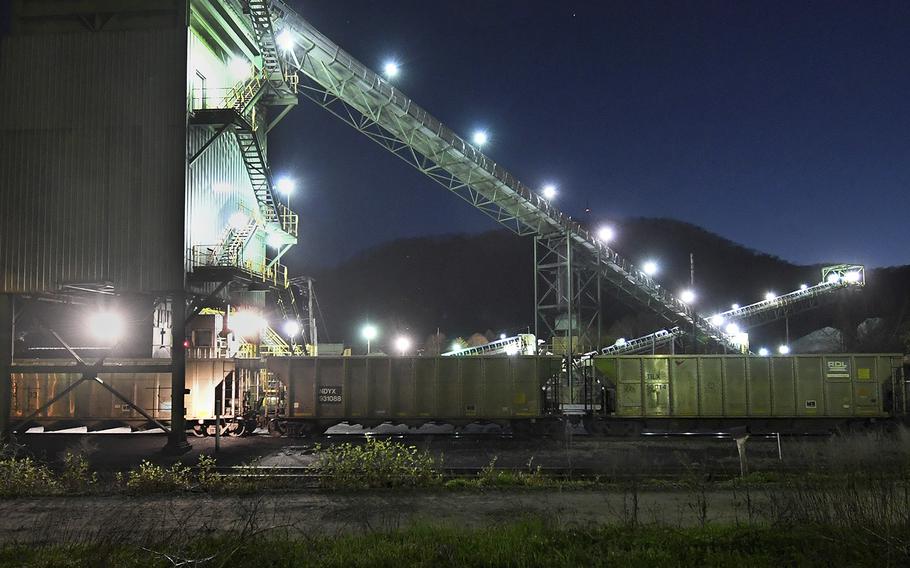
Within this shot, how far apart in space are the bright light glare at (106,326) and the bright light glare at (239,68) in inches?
451

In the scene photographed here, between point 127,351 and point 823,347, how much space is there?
248 feet

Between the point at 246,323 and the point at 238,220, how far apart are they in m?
5.34

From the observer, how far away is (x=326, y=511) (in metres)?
10.7

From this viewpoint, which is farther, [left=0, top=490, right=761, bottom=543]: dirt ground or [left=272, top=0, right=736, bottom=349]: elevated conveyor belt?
[left=272, top=0, right=736, bottom=349]: elevated conveyor belt

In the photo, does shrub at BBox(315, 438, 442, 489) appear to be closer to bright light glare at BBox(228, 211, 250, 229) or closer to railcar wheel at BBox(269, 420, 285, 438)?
railcar wheel at BBox(269, 420, 285, 438)

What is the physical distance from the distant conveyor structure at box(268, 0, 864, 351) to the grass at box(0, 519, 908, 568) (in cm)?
2262

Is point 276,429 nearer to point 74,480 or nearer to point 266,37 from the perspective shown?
point 74,480

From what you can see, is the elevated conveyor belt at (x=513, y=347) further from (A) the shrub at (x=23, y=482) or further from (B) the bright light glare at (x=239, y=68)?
(A) the shrub at (x=23, y=482)

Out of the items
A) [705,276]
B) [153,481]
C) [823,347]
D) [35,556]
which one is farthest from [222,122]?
[705,276]

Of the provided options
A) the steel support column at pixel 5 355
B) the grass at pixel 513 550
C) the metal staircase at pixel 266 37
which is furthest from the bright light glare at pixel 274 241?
the grass at pixel 513 550

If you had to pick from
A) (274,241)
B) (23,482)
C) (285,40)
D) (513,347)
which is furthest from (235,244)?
(513,347)

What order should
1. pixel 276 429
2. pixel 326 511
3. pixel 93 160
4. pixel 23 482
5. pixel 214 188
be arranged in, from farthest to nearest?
pixel 214 188 → pixel 276 429 → pixel 93 160 → pixel 23 482 → pixel 326 511

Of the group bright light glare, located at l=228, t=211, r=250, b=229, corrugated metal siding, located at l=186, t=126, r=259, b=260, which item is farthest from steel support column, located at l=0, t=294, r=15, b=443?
bright light glare, located at l=228, t=211, r=250, b=229

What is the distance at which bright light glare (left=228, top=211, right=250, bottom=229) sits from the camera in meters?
24.4
